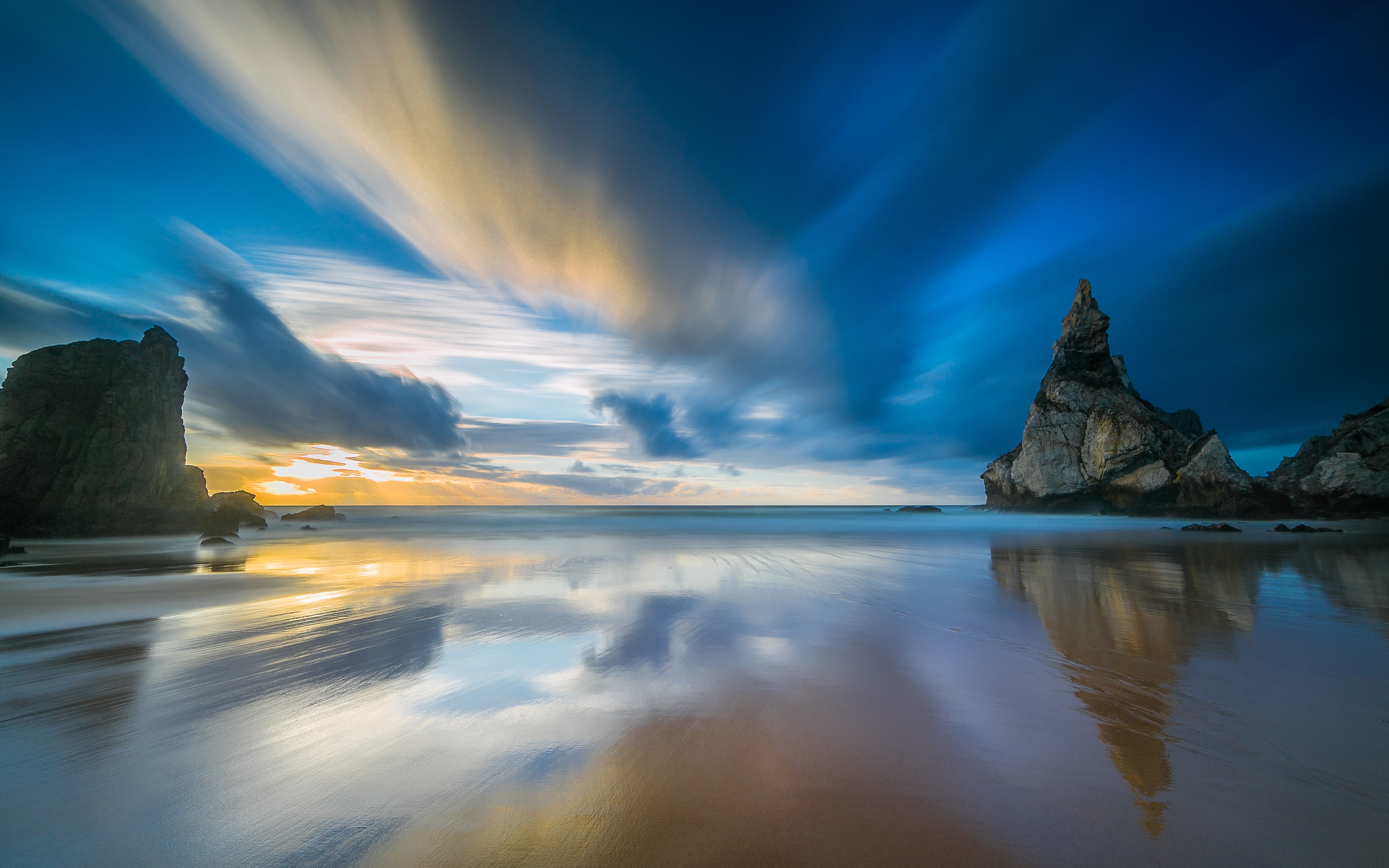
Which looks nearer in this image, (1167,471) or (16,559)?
(16,559)

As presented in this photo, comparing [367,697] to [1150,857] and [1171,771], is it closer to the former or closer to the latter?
[1150,857]

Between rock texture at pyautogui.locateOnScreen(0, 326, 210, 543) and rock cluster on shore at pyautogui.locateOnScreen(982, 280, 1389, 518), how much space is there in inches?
2674

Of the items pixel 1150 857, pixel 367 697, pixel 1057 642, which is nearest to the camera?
pixel 1150 857

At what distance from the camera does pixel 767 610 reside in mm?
8562

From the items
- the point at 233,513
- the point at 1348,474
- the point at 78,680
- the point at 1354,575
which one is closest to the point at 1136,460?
the point at 1348,474

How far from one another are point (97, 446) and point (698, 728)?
37.0 metres

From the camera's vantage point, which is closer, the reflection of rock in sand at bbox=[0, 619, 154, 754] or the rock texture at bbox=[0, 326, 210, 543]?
the reflection of rock in sand at bbox=[0, 619, 154, 754]

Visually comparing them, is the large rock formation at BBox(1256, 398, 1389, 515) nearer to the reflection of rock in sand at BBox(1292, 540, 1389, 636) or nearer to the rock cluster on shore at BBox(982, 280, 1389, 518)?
the rock cluster on shore at BBox(982, 280, 1389, 518)

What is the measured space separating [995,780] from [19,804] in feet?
20.5

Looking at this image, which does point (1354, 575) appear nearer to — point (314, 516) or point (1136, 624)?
point (1136, 624)

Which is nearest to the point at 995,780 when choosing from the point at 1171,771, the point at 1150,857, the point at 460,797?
the point at 1150,857

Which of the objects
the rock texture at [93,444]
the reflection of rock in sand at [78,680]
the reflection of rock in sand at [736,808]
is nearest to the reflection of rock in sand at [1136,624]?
the reflection of rock in sand at [736,808]

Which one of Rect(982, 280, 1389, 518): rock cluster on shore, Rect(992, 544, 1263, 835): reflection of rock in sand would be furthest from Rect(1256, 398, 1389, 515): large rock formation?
Rect(992, 544, 1263, 835): reflection of rock in sand

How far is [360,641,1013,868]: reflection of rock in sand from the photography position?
2.49 meters
